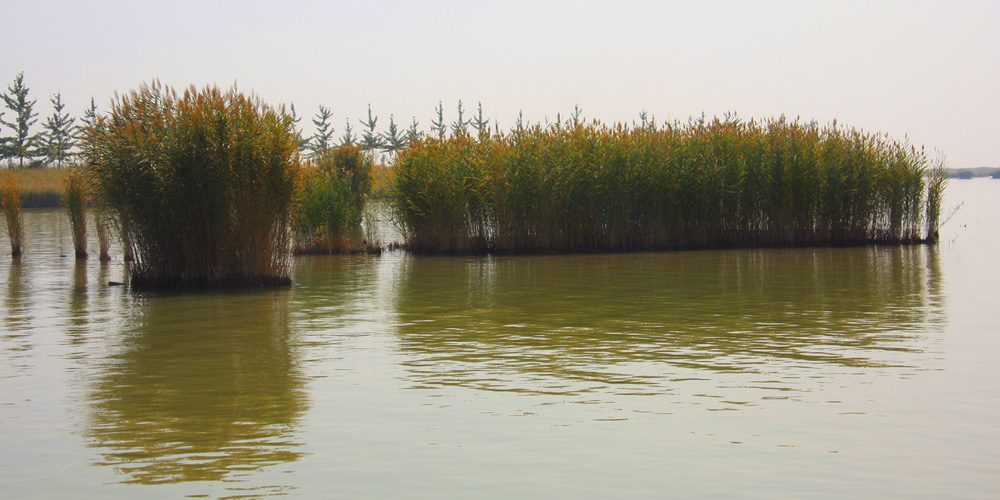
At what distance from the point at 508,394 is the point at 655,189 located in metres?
16.5

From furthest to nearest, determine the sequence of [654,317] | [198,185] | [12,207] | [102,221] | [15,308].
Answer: [12,207]
[102,221]
[198,185]
[15,308]
[654,317]

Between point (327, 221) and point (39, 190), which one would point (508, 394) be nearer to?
point (327, 221)

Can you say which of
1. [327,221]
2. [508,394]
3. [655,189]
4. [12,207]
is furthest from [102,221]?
[508,394]

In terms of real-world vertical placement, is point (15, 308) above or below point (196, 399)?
above

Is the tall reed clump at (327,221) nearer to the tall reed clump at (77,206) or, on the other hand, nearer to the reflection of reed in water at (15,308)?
the tall reed clump at (77,206)

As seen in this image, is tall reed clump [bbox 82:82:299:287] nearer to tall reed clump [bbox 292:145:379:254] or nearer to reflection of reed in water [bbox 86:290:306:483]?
reflection of reed in water [bbox 86:290:306:483]

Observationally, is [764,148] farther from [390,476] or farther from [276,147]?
[390,476]

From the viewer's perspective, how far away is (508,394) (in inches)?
275

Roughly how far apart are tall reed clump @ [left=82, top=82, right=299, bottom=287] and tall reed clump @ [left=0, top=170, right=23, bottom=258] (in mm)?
8202

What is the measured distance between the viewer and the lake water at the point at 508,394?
502 cm

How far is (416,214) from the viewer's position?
76.1ft

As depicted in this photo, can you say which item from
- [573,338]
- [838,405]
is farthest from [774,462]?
[573,338]

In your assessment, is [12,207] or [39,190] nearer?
[12,207]

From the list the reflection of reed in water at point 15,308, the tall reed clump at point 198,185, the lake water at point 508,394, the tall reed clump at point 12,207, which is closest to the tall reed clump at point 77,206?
the tall reed clump at point 12,207
